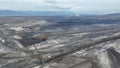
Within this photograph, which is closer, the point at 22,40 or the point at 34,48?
the point at 34,48

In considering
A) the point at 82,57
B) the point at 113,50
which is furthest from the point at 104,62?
the point at 113,50

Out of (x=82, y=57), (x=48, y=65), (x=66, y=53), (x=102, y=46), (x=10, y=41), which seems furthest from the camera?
(x=10, y=41)

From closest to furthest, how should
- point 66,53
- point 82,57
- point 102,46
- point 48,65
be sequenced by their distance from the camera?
point 48,65
point 82,57
point 66,53
point 102,46

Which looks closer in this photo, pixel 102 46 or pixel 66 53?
pixel 66 53

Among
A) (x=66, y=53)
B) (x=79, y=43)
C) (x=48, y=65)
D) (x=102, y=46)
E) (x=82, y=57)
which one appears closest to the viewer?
(x=48, y=65)

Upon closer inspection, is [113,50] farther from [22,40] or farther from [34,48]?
[22,40]

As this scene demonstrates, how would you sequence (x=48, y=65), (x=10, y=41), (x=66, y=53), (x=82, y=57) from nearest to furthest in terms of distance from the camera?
(x=48, y=65), (x=82, y=57), (x=66, y=53), (x=10, y=41)

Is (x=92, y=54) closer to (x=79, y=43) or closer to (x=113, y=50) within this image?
(x=113, y=50)

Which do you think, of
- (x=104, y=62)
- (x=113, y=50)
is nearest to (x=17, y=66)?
(x=104, y=62)
